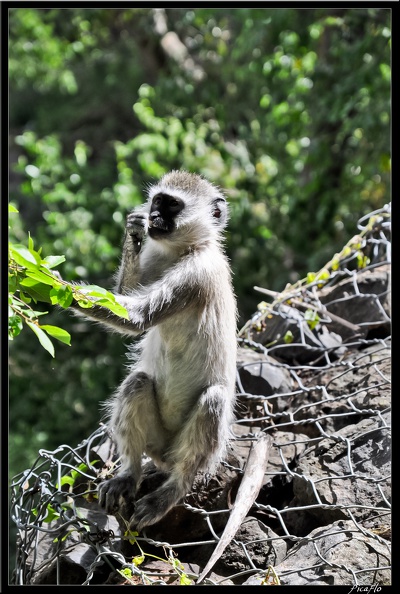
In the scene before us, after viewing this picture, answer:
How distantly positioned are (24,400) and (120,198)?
3.41 meters

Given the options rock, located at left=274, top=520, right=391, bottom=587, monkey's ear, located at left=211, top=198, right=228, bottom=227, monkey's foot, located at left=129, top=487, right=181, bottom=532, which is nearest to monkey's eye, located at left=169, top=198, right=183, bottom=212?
monkey's ear, located at left=211, top=198, right=228, bottom=227

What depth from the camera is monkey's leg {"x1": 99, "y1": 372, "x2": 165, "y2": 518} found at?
363 centimetres

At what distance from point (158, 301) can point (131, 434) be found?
666 mm

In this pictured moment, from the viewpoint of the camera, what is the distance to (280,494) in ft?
12.5

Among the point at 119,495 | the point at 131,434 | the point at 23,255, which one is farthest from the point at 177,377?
the point at 23,255

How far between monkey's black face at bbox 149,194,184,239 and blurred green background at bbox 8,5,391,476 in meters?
3.76

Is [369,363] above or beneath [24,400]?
beneath

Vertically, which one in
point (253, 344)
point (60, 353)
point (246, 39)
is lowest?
point (253, 344)

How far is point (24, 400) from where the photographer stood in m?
10.3

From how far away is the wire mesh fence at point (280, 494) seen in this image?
3.18m

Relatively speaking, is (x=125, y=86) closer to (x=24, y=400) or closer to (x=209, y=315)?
(x=24, y=400)

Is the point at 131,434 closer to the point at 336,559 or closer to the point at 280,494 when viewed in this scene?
the point at 280,494
